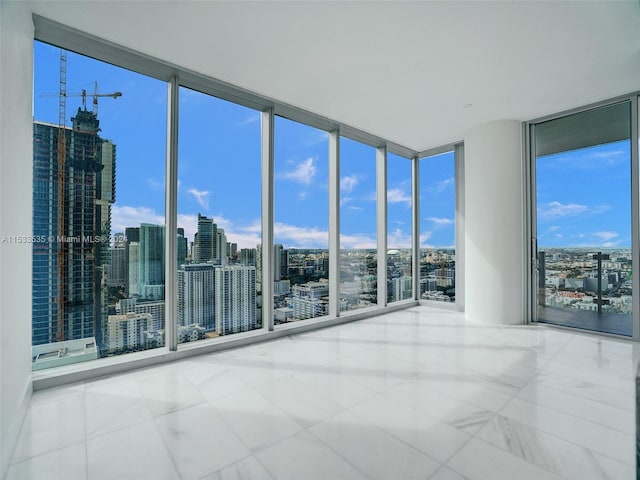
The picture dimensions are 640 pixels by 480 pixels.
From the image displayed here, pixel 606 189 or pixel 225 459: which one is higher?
pixel 606 189

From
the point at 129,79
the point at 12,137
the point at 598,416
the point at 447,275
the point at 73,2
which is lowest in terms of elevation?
the point at 598,416

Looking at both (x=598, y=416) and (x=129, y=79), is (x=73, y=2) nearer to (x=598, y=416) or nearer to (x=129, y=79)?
(x=129, y=79)

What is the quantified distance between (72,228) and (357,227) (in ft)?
11.3

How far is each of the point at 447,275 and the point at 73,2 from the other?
219 inches

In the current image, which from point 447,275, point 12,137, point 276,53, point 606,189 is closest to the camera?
point 12,137

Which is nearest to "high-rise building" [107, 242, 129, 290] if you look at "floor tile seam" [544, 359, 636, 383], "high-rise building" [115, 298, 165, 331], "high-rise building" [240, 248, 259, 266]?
"high-rise building" [115, 298, 165, 331]

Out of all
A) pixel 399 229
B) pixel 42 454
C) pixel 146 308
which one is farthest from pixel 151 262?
pixel 399 229

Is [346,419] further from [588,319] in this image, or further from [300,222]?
[588,319]

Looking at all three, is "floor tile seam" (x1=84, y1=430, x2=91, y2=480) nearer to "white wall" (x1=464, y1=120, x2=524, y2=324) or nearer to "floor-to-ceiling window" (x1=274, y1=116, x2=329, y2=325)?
"floor-to-ceiling window" (x1=274, y1=116, x2=329, y2=325)

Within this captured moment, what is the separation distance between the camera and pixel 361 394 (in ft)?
7.34

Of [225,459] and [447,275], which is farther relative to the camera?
[447,275]

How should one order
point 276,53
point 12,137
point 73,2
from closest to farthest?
point 12,137, point 73,2, point 276,53

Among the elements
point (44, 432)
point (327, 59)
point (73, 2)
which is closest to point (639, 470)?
point (44, 432)

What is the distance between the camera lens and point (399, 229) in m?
5.38
